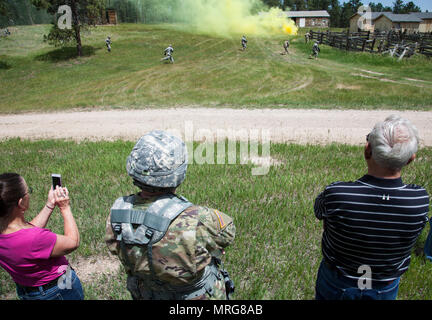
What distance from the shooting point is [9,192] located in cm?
202

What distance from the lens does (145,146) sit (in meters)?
1.85

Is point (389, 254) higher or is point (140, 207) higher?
point (140, 207)

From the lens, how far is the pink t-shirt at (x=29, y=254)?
6.70 ft

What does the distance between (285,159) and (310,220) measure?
300cm

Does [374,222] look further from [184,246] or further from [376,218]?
[184,246]

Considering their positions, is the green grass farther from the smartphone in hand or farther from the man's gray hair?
the man's gray hair

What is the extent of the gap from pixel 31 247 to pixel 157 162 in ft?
3.80

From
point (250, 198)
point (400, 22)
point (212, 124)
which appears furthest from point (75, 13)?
point (400, 22)

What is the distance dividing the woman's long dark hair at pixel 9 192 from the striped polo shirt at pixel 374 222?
225 centimetres

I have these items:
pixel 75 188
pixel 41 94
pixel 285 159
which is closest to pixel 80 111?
pixel 41 94

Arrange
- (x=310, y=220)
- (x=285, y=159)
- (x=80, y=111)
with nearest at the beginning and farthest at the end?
1. (x=310, y=220)
2. (x=285, y=159)
3. (x=80, y=111)

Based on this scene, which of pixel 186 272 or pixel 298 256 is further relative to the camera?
pixel 298 256
